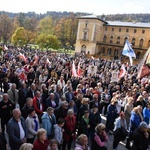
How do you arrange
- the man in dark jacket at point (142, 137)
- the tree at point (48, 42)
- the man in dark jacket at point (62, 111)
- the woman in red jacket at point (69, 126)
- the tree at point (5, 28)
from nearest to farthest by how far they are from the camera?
1. the man in dark jacket at point (142, 137)
2. the woman in red jacket at point (69, 126)
3. the man in dark jacket at point (62, 111)
4. the tree at point (48, 42)
5. the tree at point (5, 28)

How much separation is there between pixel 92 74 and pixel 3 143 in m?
13.8

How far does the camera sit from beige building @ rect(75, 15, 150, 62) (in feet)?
220

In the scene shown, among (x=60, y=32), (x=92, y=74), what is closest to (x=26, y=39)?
(x=60, y=32)

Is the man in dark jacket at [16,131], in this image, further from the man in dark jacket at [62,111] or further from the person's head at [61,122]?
the man in dark jacket at [62,111]

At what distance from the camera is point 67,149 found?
733cm

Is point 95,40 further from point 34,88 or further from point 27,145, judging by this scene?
point 27,145

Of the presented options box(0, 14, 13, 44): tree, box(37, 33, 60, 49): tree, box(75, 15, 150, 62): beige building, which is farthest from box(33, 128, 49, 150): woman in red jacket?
box(0, 14, 13, 44): tree

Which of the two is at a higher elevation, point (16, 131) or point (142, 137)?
point (16, 131)

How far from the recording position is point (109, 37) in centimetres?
7262

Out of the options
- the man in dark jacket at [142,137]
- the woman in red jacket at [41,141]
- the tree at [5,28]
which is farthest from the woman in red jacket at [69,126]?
the tree at [5,28]

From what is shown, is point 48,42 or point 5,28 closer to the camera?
point 48,42

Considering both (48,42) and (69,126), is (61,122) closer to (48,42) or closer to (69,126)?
(69,126)

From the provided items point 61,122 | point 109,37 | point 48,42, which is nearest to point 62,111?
point 61,122

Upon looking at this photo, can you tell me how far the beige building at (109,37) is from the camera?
67044 millimetres
